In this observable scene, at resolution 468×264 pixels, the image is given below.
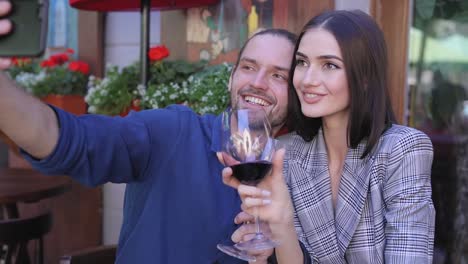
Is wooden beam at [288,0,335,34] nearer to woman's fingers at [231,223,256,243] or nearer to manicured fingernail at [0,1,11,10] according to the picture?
woman's fingers at [231,223,256,243]

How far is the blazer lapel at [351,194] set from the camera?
1585mm

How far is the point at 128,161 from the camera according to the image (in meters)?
1.46

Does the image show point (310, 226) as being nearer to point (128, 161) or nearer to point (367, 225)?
point (367, 225)

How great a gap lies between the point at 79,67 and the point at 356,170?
8.98ft

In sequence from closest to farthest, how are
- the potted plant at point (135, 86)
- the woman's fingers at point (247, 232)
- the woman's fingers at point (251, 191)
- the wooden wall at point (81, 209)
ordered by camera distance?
the woman's fingers at point (251, 191)
the woman's fingers at point (247, 232)
the potted plant at point (135, 86)
the wooden wall at point (81, 209)

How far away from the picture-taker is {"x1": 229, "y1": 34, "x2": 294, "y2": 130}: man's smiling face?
1933 millimetres

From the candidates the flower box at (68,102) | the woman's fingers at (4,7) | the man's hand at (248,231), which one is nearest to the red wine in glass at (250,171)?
the man's hand at (248,231)

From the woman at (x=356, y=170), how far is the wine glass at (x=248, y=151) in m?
0.06

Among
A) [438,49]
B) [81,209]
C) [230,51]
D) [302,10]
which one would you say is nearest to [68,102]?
[81,209]

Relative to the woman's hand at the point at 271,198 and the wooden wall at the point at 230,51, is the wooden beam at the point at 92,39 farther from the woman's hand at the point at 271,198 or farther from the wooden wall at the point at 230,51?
the woman's hand at the point at 271,198

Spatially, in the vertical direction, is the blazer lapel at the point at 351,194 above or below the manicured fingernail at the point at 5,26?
below

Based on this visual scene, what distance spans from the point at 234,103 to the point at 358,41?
1.77 ft

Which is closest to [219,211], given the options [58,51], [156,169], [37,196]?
[156,169]

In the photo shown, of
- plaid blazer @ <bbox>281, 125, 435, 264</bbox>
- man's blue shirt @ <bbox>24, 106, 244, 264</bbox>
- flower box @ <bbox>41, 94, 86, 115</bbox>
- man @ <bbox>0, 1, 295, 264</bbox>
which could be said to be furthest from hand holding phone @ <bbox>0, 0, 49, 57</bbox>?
flower box @ <bbox>41, 94, 86, 115</bbox>
